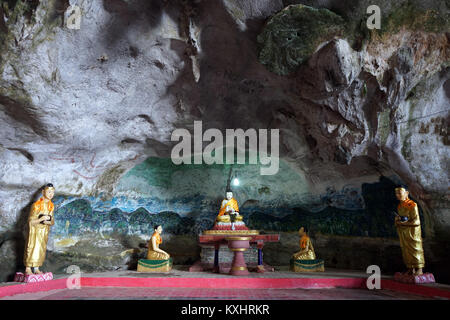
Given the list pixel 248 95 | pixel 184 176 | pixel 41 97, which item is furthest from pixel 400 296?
pixel 41 97

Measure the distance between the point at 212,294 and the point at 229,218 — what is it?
3274mm

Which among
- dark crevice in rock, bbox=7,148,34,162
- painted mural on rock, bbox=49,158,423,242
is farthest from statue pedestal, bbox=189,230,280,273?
dark crevice in rock, bbox=7,148,34,162

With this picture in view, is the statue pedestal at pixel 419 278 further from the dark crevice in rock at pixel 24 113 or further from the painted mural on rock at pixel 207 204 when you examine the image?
the dark crevice in rock at pixel 24 113

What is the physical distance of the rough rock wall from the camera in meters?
6.46

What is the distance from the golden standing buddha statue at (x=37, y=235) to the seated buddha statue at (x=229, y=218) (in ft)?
14.1

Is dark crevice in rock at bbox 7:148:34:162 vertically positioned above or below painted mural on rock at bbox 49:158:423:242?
above

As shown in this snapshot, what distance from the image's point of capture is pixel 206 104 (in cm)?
891

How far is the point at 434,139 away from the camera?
7691 millimetres

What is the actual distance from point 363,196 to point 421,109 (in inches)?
130

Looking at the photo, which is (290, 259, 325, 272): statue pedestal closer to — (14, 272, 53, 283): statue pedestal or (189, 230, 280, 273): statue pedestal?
(189, 230, 280, 273): statue pedestal

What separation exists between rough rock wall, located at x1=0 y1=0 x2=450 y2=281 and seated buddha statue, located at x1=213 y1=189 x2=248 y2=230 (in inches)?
96.4

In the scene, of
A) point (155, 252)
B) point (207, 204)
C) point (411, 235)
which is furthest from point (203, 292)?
point (207, 204)

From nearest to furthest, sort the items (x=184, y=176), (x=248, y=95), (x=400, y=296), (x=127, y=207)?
(x=400, y=296)
(x=248, y=95)
(x=127, y=207)
(x=184, y=176)

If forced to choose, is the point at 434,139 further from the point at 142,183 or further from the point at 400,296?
the point at 142,183
